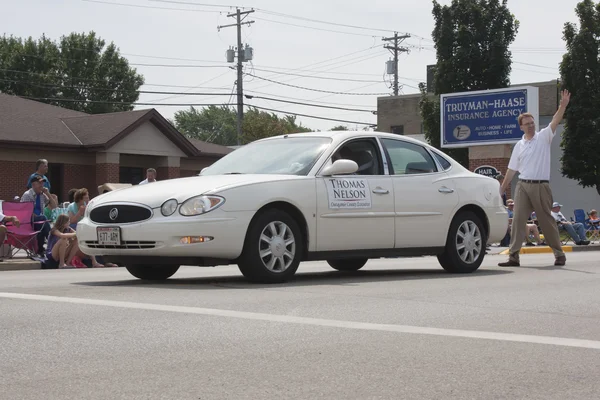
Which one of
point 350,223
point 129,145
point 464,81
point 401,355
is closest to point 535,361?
point 401,355

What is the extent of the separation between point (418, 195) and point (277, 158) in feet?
5.84

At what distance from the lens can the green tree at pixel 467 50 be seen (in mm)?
48969

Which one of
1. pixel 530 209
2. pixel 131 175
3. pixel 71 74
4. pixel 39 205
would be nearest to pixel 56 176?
pixel 131 175

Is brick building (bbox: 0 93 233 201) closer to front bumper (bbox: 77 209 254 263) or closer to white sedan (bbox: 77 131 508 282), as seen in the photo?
white sedan (bbox: 77 131 508 282)

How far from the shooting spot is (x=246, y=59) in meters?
63.8

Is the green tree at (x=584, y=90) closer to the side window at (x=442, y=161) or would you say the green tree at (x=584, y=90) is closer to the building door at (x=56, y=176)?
the building door at (x=56, y=176)

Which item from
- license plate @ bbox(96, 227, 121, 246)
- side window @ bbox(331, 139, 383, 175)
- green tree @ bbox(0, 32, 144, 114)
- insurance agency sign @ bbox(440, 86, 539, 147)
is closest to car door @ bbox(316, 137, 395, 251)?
side window @ bbox(331, 139, 383, 175)

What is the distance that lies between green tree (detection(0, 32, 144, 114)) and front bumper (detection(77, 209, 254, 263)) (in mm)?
62881

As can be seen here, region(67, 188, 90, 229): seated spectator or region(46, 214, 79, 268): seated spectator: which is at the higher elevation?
region(67, 188, 90, 229): seated spectator

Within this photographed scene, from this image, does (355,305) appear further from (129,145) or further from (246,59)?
(246,59)

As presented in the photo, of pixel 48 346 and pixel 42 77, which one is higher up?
pixel 42 77

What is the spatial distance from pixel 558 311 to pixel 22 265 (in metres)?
9.62

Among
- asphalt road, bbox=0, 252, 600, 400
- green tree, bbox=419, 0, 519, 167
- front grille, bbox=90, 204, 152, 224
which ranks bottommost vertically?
asphalt road, bbox=0, 252, 600, 400

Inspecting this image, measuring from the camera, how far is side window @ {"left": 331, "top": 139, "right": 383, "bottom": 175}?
35.7 ft
